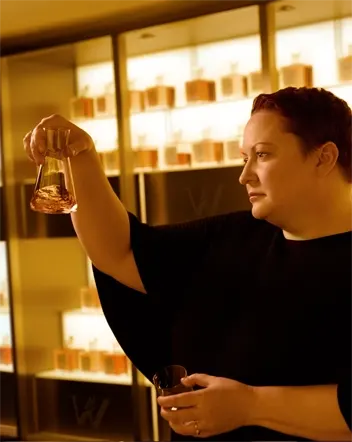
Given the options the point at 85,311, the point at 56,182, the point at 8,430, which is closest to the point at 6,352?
the point at 8,430

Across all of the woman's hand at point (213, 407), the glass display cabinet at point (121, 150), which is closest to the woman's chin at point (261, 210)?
the woman's hand at point (213, 407)

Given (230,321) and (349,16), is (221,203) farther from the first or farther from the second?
(230,321)

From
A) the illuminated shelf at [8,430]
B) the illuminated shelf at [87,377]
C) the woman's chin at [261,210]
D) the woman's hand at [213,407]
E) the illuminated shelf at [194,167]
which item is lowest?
the illuminated shelf at [8,430]

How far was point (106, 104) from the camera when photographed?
371 cm

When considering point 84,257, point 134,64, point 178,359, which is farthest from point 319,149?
point 84,257

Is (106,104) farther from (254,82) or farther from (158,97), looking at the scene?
(254,82)

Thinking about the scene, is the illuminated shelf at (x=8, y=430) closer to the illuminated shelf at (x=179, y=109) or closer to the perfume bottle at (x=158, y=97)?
the illuminated shelf at (x=179, y=109)

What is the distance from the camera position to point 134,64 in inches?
150

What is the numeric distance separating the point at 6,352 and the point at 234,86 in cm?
189

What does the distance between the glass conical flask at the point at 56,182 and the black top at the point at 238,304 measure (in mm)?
140

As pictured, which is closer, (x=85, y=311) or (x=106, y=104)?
(x=106, y=104)

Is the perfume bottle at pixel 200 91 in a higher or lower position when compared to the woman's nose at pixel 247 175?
higher

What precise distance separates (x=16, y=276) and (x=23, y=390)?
0.61 m

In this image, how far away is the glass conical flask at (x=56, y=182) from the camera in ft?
4.29
